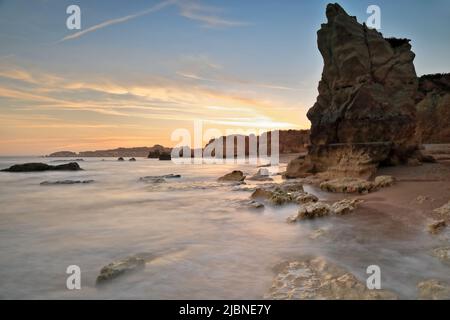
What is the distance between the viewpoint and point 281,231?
20.4 feet

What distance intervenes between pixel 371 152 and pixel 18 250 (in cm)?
1229

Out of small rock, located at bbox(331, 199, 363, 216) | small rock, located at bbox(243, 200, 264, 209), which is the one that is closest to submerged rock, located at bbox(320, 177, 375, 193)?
small rock, located at bbox(331, 199, 363, 216)

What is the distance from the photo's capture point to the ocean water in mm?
3732

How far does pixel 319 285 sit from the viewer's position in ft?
11.4

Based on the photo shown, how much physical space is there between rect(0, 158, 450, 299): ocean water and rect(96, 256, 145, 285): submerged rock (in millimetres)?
104

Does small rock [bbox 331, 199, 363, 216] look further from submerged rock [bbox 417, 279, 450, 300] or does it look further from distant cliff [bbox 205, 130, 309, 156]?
distant cliff [bbox 205, 130, 309, 156]

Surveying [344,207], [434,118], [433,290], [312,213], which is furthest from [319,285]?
[434,118]

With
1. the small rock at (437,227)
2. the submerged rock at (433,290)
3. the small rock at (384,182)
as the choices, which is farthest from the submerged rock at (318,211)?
the submerged rock at (433,290)

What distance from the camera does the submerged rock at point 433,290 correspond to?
311 cm

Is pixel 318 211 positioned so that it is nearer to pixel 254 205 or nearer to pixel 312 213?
pixel 312 213

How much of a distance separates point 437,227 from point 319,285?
3268mm

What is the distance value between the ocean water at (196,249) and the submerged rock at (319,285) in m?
0.19

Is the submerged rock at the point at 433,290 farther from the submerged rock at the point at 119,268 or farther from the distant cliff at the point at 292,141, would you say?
the distant cliff at the point at 292,141
